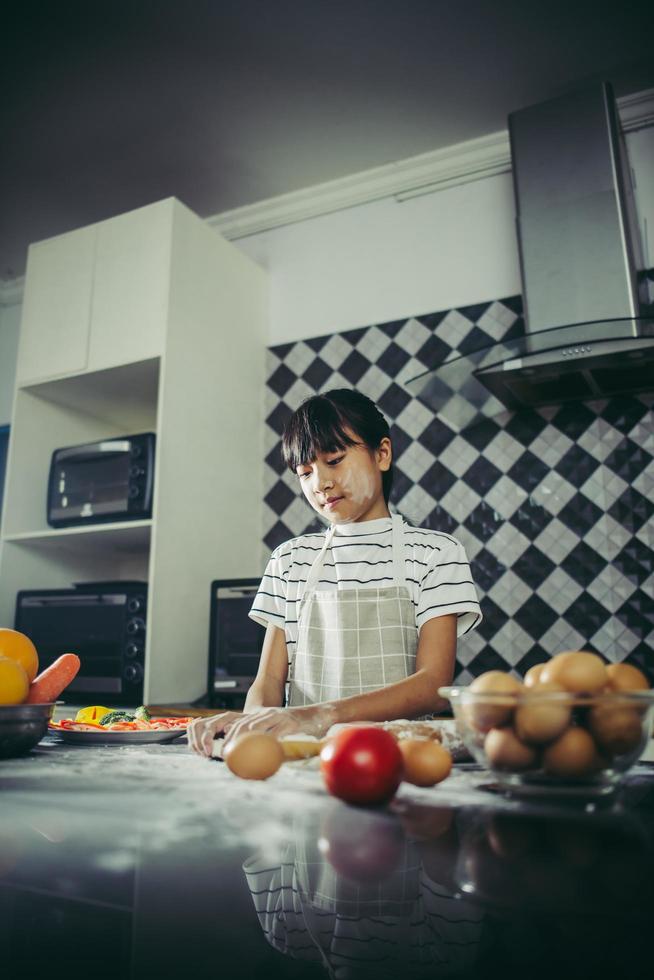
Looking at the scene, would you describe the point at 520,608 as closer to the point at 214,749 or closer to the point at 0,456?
the point at 214,749

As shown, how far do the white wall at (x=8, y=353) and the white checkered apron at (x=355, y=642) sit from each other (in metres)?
2.35

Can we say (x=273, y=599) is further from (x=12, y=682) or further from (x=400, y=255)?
(x=400, y=255)

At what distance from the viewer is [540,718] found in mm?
489

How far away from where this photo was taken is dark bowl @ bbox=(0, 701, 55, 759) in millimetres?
751

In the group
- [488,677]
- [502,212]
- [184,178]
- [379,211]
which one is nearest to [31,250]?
[184,178]

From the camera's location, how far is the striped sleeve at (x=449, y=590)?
4.19ft

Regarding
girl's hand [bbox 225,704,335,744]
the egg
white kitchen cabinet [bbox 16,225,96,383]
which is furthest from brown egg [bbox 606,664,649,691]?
white kitchen cabinet [bbox 16,225,96,383]

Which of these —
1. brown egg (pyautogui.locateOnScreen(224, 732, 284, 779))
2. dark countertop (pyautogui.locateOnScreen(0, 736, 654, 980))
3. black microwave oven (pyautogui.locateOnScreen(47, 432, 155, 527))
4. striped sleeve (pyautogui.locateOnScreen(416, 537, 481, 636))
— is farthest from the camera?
black microwave oven (pyautogui.locateOnScreen(47, 432, 155, 527))

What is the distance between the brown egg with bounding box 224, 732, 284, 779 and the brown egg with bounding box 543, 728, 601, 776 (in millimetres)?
213

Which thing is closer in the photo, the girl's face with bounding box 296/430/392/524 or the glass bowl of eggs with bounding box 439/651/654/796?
the glass bowl of eggs with bounding box 439/651/654/796

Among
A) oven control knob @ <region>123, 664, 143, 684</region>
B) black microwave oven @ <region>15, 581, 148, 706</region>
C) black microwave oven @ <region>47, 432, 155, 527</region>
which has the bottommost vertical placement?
oven control knob @ <region>123, 664, 143, 684</region>

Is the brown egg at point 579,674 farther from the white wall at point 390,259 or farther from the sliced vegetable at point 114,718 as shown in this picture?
the white wall at point 390,259

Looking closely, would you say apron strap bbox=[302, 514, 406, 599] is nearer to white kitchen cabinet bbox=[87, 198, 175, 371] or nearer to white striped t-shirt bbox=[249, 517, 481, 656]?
white striped t-shirt bbox=[249, 517, 481, 656]

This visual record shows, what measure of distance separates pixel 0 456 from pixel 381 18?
2339 mm
